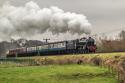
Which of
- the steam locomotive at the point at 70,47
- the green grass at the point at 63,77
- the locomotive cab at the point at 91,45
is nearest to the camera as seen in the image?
the green grass at the point at 63,77

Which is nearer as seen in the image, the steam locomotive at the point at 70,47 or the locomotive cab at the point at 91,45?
the locomotive cab at the point at 91,45

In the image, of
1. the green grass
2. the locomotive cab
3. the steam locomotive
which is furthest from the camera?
the steam locomotive

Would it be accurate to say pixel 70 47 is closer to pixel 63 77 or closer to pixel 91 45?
pixel 91 45

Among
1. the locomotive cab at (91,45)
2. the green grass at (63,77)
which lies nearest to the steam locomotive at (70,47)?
the locomotive cab at (91,45)

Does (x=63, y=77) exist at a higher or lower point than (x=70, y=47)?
lower

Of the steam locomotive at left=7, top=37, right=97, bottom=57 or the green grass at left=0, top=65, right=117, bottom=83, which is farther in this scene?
the steam locomotive at left=7, top=37, right=97, bottom=57

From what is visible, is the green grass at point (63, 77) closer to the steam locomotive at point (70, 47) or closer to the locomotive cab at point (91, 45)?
the locomotive cab at point (91, 45)

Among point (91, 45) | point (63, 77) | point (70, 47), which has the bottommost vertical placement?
point (63, 77)

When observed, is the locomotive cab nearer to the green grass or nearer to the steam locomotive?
the steam locomotive

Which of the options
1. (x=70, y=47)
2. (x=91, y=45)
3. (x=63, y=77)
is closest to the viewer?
(x=63, y=77)

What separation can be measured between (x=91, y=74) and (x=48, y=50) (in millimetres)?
38866

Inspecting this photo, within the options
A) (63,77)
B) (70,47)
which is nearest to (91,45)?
(70,47)

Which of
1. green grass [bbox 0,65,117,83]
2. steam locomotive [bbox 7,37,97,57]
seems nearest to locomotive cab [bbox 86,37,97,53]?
steam locomotive [bbox 7,37,97,57]

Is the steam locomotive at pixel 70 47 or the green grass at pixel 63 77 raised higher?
the steam locomotive at pixel 70 47
